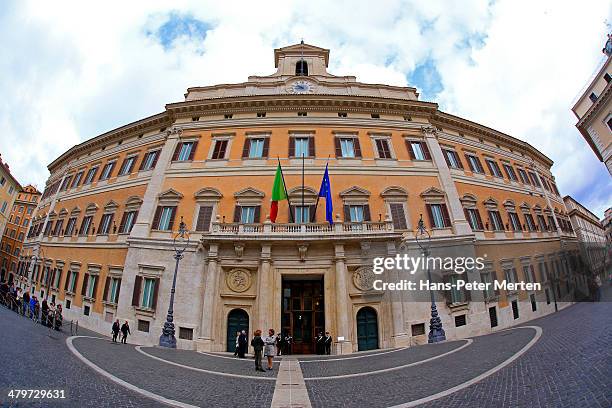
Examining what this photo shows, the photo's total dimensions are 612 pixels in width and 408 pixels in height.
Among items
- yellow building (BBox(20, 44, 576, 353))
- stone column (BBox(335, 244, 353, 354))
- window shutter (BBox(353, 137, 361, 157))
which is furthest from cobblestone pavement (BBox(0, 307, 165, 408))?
window shutter (BBox(353, 137, 361, 157))

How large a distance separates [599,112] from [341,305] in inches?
865

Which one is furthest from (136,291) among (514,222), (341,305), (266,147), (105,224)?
(514,222)

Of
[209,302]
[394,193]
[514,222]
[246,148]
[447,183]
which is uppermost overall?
[246,148]

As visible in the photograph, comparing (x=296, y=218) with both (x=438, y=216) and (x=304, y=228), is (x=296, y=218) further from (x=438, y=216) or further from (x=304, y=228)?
(x=438, y=216)

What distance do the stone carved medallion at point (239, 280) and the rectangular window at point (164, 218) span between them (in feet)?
16.1

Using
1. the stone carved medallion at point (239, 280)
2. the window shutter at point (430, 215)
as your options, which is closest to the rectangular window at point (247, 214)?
the stone carved medallion at point (239, 280)

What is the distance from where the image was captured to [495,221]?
16.8 metres

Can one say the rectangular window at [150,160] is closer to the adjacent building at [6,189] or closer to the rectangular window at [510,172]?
the adjacent building at [6,189]

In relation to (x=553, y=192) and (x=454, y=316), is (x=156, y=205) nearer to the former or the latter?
(x=454, y=316)

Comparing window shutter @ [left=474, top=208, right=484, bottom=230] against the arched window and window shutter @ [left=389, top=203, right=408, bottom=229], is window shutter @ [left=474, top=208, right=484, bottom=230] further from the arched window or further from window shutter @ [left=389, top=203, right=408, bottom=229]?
the arched window

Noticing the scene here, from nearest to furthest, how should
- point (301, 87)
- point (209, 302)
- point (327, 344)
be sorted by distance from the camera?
point (327, 344), point (209, 302), point (301, 87)

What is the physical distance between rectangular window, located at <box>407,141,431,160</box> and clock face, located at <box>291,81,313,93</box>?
8.83m

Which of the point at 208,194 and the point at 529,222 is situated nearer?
the point at 208,194

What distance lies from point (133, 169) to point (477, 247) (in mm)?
24021
